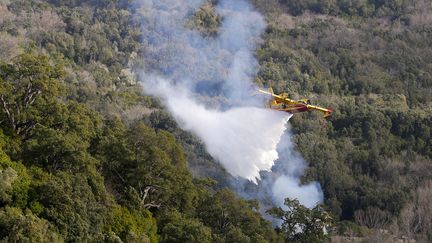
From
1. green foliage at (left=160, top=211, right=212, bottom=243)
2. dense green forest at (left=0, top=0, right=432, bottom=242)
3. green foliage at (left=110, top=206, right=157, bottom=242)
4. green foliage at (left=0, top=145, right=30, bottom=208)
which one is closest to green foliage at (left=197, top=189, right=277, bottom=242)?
dense green forest at (left=0, top=0, right=432, bottom=242)

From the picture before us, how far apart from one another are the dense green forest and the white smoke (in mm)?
2083

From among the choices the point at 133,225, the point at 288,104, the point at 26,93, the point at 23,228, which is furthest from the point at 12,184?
the point at 288,104

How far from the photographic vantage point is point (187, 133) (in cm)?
8569

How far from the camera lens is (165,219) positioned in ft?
147

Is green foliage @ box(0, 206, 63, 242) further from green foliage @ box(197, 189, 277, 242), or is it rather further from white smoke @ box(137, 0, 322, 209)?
white smoke @ box(137, 0, 322, 209)

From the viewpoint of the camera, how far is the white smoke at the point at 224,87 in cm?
6819

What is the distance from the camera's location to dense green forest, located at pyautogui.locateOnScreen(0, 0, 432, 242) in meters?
40.3

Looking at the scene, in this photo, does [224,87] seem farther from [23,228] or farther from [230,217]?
[23,228]

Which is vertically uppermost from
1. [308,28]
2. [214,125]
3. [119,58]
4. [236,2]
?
[308,28]

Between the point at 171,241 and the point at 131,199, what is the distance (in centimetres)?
483

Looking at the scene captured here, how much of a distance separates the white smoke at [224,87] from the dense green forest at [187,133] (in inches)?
82.0

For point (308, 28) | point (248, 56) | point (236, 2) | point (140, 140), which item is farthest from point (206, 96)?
point (140, 140)

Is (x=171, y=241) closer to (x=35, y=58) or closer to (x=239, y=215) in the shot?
(x=239, y=215)

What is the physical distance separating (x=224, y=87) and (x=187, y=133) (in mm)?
16236
